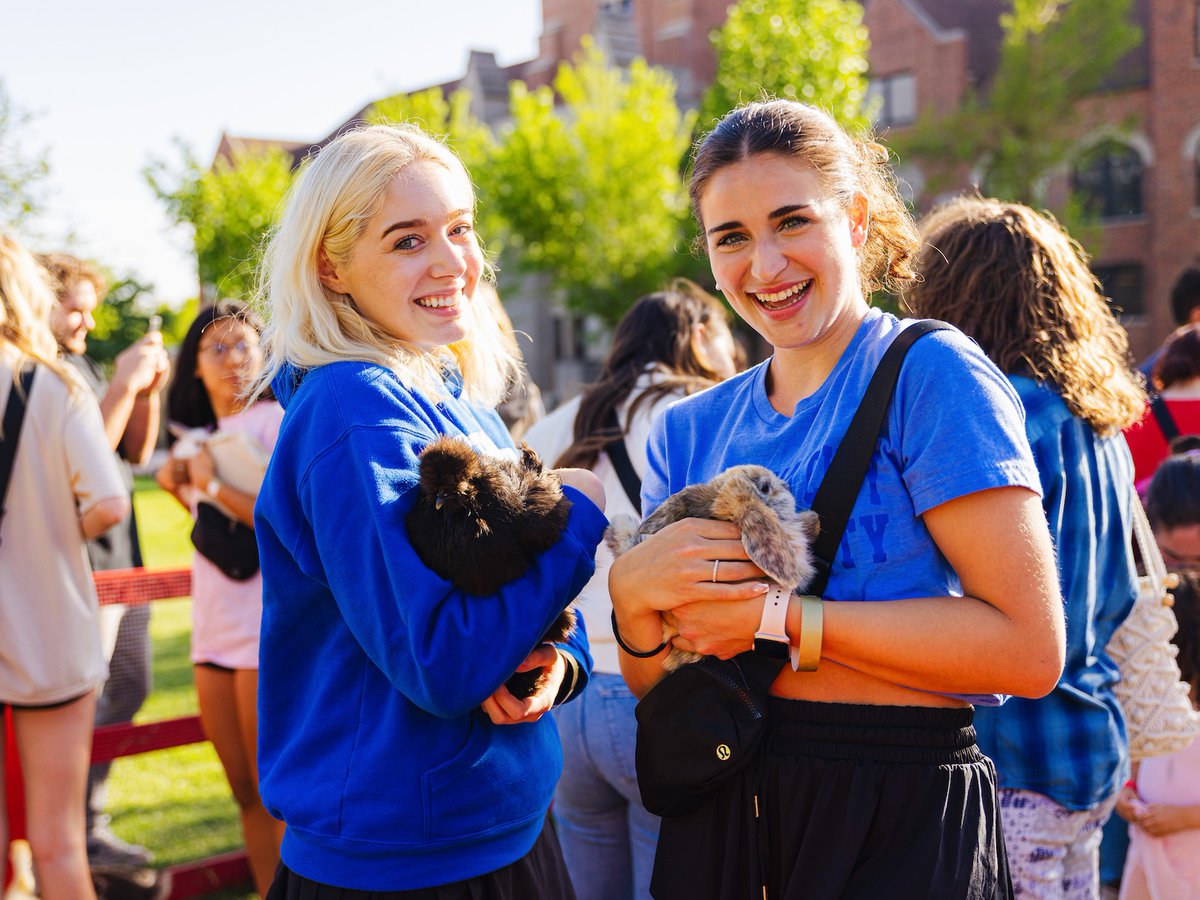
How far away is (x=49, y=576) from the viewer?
12.1 feet

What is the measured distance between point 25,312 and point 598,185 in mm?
27555

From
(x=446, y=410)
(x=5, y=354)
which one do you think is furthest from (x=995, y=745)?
(x=5, y=354)

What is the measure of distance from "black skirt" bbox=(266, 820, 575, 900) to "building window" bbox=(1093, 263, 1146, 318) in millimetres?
32480

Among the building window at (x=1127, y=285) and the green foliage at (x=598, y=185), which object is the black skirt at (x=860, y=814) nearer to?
the green foliage at (x=598, y=185)

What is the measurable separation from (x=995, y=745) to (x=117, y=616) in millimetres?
4214

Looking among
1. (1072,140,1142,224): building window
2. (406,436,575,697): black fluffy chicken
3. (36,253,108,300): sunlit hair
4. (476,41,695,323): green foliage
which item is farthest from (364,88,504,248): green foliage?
(406,436,575,697): black fluffy chicken

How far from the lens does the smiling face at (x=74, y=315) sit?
4922 millimetres

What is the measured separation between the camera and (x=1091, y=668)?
272 centimetres

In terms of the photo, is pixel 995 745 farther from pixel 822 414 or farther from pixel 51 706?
pixel 51 706

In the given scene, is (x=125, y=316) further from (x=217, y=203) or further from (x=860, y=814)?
(x=860, y=814)

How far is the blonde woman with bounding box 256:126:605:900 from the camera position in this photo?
189cm

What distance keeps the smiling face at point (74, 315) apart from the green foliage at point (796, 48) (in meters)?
22.0

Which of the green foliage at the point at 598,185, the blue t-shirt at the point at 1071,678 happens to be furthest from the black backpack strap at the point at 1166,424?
the green foliage at the point at 598,185

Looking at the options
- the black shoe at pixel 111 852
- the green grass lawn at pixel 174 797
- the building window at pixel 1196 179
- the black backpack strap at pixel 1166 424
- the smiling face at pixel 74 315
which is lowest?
the green grass lawn at pixel 174 797
